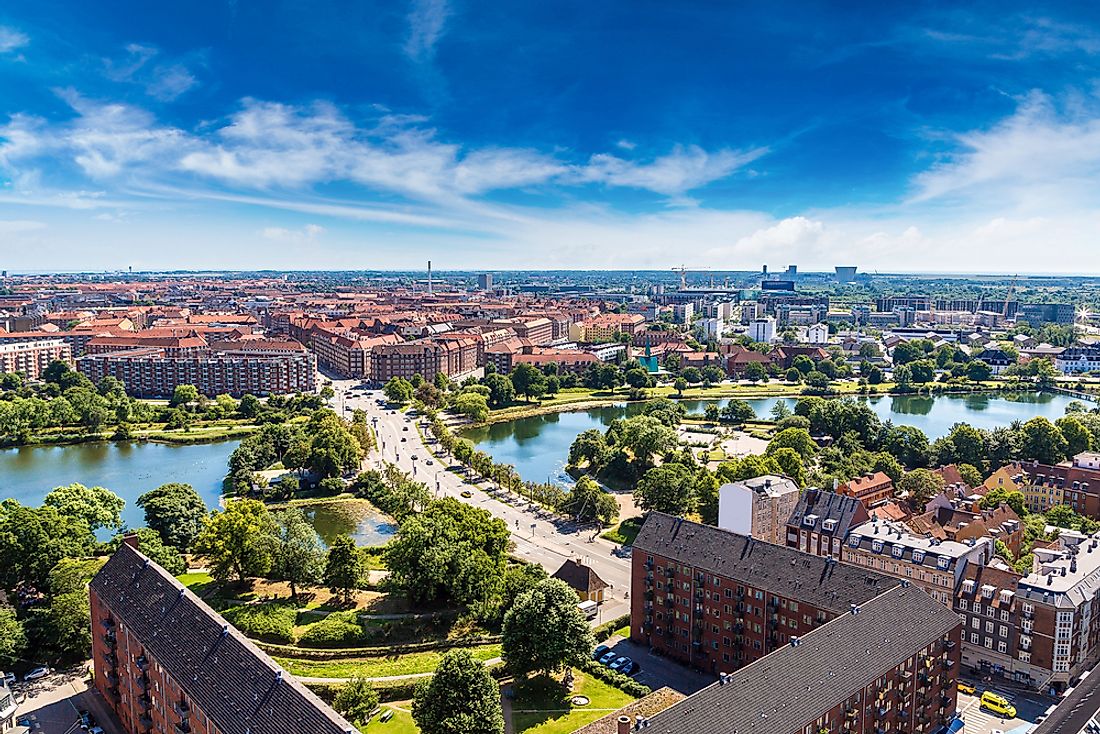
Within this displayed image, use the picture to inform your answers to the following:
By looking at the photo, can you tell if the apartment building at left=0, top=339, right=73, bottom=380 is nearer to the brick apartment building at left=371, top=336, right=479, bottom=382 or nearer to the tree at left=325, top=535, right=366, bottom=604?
the brick apartment building at left=371, top=336, right=479, bottom=382

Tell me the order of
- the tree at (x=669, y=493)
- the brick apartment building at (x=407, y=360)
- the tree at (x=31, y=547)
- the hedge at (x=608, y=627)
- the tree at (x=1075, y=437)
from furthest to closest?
1. the brick apartment building at (x=407, y=360)
2. the tree at (x=1075, y=437)
3. the tree at (x=669, y=493)
4. the tree at (x=31, y=547)
5. the hedge at (x=608, y=627)

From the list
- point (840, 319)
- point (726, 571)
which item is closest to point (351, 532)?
point (726, 571)

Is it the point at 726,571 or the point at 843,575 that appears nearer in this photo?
the point at 843,575

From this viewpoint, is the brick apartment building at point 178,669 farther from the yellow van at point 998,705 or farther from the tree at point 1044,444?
the tree at point 1044,444

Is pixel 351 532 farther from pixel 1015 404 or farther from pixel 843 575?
pixel 1015 404

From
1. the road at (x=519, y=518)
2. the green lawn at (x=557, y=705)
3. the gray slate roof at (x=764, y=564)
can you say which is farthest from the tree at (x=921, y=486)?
the green lawn at (x=557, y=705)

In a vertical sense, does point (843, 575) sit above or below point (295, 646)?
above
